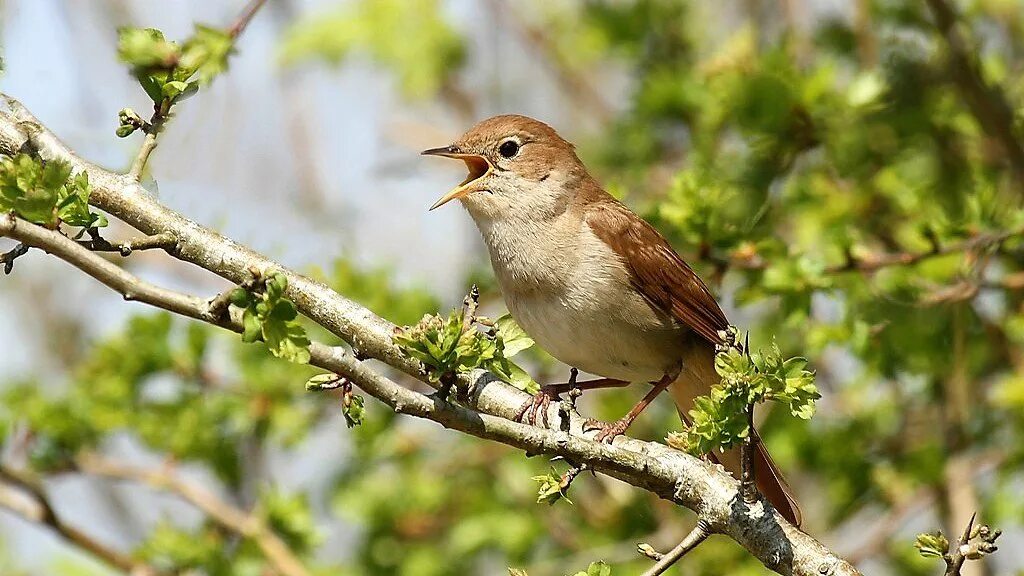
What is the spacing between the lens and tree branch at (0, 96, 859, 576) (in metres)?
2.34

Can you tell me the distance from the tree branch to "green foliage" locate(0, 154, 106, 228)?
0.58ft

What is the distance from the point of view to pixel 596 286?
11.6 ft

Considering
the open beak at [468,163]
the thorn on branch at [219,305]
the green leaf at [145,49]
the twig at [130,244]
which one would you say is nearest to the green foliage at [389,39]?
the open beak at [468,163]

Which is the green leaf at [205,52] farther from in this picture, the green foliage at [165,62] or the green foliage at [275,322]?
the green foliage at [275,322]

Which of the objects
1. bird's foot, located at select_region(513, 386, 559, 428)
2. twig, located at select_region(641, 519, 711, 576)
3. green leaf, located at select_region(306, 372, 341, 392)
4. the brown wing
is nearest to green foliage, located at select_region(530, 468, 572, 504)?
bird's foot, located at select_region(513, 386, 559, 428)

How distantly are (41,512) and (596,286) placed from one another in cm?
199

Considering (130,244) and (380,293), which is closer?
(130,244)

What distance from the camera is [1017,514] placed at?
14.2 feet

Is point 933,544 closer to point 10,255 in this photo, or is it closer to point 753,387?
point 753,387

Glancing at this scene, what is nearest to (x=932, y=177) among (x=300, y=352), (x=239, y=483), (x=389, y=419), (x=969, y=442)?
(x=969, y=442)

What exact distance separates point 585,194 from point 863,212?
52.7 inches

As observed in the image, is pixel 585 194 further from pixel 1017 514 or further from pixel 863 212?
pixel 1017 514

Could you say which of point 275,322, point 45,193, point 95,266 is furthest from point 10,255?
point 275,322

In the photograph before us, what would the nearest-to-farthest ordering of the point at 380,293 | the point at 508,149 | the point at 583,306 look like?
1. the point at 583,306
2. the point at 508,149
3. the point at 380,293
